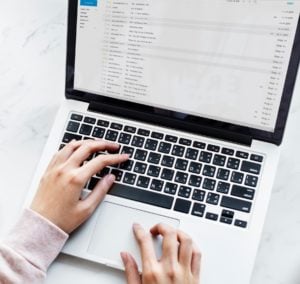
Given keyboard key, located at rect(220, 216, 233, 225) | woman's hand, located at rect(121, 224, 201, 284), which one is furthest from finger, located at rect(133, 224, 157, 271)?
keyboard key, located at rect(220, 216, 233, 225)

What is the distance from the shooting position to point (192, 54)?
0.69 metres

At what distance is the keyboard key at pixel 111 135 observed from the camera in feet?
2.41

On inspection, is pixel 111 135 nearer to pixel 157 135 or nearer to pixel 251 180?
pixel 157 135

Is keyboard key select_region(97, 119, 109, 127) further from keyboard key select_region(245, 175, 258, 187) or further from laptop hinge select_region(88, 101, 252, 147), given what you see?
keyboard key select_region(245, 175, 258, 187)

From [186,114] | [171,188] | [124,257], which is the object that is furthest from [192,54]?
[124,257]

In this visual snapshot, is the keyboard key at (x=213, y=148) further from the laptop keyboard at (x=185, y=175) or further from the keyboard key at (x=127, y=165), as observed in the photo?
the keyboard key at (x=127, y=165)

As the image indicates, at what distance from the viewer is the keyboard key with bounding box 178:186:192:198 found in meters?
0.68

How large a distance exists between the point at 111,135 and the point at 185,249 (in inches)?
8.4

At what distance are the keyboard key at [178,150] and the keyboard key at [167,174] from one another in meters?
0.03

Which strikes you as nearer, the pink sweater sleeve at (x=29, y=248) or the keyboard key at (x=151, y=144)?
the pink sweater sleeve at (x=29, y=248)

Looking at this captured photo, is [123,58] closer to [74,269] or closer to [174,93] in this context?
[174,93]

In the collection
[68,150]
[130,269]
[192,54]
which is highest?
[192,54]

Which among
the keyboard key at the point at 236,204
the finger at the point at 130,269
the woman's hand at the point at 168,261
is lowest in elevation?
the finger at the point at 130,269

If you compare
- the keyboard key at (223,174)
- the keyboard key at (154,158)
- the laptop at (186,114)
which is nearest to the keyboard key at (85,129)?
the laptop at (186,114)
